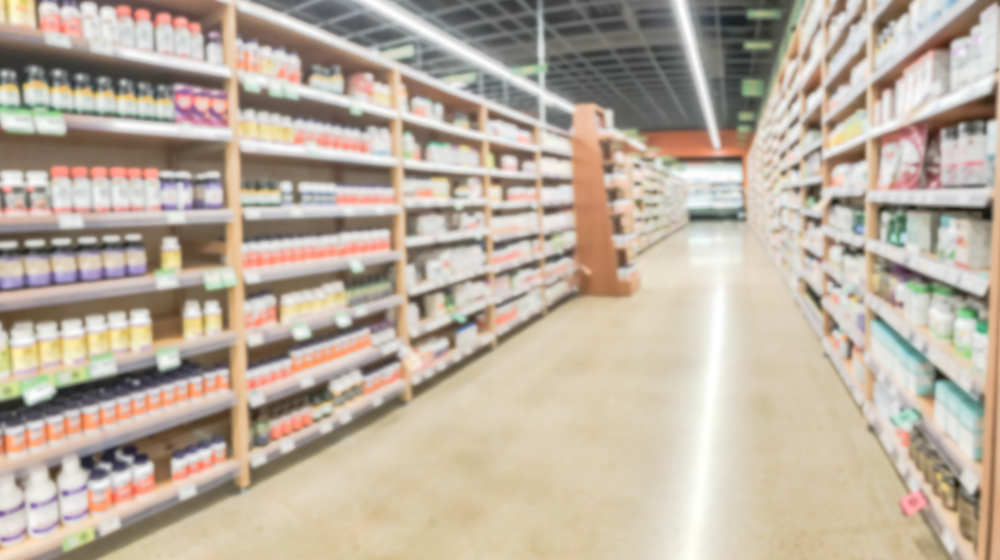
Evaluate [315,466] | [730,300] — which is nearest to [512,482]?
[315,466]

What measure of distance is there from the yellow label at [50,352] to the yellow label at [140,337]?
0.86ft

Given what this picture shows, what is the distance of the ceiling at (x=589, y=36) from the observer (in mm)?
10531

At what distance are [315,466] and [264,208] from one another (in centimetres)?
142

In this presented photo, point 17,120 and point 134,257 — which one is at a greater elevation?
point 17,120

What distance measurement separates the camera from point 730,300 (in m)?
7.92

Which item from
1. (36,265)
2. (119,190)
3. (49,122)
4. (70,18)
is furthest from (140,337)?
(70,18)

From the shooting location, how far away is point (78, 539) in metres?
2.29

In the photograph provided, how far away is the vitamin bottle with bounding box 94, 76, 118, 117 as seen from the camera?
2.44m

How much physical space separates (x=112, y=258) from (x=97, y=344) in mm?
368

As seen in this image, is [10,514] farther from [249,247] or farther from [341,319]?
[341,319]

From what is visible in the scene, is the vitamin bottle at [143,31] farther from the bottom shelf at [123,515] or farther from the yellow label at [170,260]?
the bottom shelf at [123,515]

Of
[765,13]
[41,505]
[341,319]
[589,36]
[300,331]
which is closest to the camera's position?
[41,505]

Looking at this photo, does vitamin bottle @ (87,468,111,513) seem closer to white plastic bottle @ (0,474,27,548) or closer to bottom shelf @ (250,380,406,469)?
white plastic bottle @ (0,474,27,548)

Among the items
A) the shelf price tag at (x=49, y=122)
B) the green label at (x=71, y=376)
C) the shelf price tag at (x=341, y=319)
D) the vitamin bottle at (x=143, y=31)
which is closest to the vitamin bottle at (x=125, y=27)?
the vitamin bottle at (x=143, y=31)
